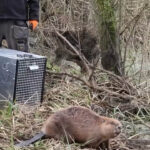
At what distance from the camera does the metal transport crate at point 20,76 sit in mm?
4742

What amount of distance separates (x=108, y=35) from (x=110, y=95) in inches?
42.3

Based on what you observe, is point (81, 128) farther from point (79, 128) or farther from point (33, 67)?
point (33, 67)

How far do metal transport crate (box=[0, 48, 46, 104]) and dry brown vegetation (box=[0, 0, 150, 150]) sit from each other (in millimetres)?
144

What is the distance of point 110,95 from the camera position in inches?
211

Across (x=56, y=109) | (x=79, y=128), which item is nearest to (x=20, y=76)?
(x=56, y=109)

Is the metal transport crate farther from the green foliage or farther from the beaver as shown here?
the green foliage

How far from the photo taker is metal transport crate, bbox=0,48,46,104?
15.6 feet

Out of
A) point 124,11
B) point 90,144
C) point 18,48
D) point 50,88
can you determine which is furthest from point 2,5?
point 90,144

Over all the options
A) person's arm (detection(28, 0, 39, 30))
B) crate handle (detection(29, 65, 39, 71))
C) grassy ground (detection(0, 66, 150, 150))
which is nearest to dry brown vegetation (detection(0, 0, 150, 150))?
grassy ground (detection(0, 66, 150, 150))

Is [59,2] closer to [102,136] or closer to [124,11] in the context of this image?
[124,11]

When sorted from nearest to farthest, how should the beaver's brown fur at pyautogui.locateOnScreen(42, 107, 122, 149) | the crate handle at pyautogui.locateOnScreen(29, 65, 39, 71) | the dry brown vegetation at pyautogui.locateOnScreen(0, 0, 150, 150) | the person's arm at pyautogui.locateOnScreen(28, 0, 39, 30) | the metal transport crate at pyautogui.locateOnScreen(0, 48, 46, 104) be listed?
the beaver's brown fur at pyautogui.locateOnScreen(42, 107, 122, 149) → the dry brown vegetation at pyautogui.locateOnScreen(0, 0, 150, 150) → the metal transport crate at pyautogui.locateOnScreen(0, 48, 46, 104) → the crate handle at pyautogui.locateOnScreen(29, 65, 39, 71) → the person's arm at pyautogui.locateOnScreen(28, 0, 39, 30)

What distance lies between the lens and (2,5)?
5680 mm

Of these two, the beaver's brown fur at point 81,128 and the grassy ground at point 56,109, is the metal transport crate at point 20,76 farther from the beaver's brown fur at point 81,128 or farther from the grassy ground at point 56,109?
the beaver's brown fur at point 81,128

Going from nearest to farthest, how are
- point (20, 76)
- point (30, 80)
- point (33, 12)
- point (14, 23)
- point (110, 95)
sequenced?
point (20, 76) → point (30, 80) → point (110, 95) → point (14, 23) → point (33, 12)
